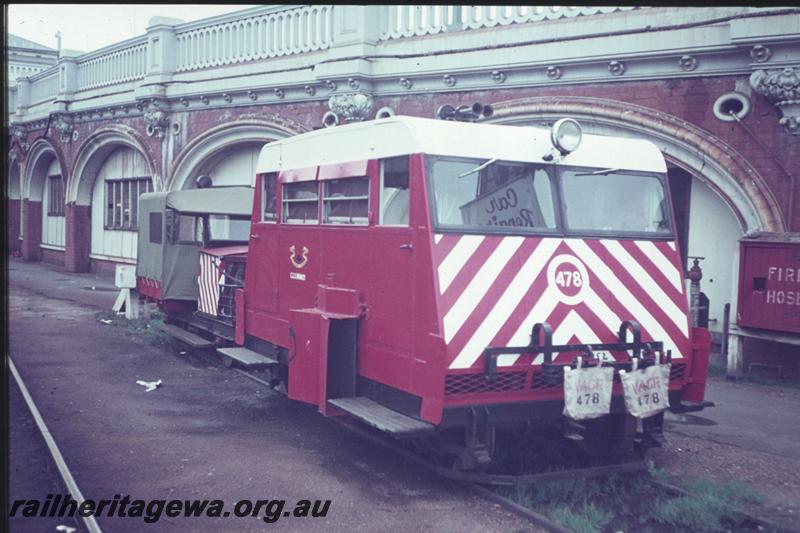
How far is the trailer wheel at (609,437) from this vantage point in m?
6.57

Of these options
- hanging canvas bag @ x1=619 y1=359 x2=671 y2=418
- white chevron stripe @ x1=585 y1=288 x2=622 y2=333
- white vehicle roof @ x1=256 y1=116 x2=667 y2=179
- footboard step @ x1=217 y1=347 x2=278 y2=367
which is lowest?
footboard step @ x1=217 y1=347 x2=278 y2=367

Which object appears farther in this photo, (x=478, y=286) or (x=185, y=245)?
(x=185, y=245)

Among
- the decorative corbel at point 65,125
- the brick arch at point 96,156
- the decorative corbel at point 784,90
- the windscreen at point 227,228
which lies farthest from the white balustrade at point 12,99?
the decorative corbel at point 784,90

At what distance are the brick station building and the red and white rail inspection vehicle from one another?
3986 millimetres

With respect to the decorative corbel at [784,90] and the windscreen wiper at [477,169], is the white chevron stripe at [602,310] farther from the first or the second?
the decorative corbel at [784,90]

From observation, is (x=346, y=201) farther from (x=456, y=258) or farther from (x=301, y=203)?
(x=456, y=258)

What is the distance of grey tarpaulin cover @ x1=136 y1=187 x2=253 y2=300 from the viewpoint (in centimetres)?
1302

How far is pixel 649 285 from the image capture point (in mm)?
6789

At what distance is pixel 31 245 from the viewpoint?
31.2m

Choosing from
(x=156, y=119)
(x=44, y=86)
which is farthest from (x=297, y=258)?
(x=44, y=86)

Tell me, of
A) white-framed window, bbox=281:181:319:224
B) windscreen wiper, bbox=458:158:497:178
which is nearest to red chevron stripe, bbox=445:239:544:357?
windscreen wiper, bbox=458:158:497:178

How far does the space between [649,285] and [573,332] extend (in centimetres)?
99

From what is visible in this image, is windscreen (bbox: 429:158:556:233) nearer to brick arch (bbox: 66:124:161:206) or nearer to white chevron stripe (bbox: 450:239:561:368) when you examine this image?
white chevron stripe (bbox: 450:239:561:368)

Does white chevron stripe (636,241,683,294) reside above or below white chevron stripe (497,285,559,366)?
above
